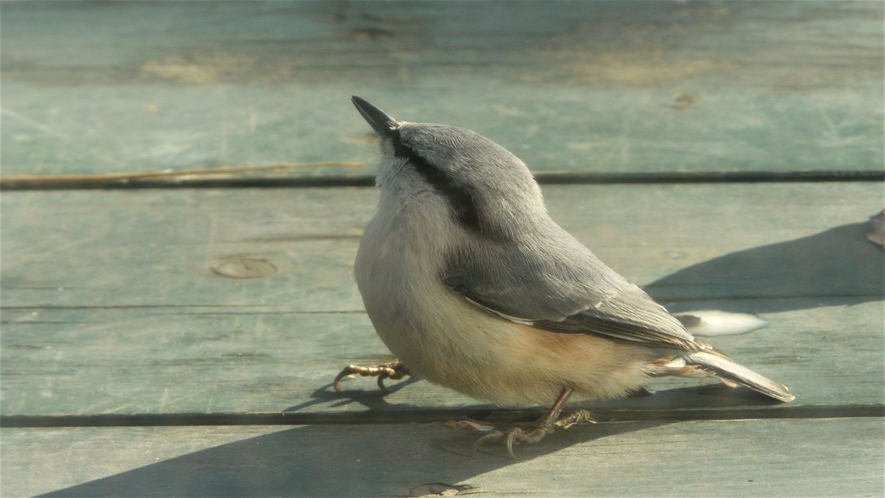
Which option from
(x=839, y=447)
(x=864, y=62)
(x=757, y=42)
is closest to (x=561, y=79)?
(x=757, y=42)

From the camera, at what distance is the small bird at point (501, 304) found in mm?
2125

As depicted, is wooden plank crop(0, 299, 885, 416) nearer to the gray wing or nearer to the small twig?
the gray wing

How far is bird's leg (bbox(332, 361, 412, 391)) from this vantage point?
89.0 inches

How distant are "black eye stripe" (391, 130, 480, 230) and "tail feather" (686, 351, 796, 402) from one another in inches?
23.4

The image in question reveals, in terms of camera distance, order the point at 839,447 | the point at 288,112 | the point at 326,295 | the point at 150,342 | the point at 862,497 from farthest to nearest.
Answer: the point at 288,112 → the point at 326,295 → the point at 150,342 → the point at 839,447 → the point at 862,497

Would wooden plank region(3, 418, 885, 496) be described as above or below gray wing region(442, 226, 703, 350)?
below

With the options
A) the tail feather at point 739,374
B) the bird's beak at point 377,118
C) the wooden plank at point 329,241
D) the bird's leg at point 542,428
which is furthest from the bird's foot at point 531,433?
the bird's beak at point 377,118

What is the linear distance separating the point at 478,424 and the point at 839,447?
0.75 meters

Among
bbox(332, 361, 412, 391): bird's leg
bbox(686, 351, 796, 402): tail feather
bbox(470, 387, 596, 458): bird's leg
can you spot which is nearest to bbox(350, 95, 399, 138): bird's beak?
bbox(332, 361, 412, 391): bird's leg

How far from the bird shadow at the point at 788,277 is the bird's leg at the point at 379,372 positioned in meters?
0.75

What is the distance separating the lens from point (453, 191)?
89.5 inches

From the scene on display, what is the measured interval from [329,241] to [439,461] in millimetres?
1096

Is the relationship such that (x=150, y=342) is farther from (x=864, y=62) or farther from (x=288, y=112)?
(x=864, y=62)

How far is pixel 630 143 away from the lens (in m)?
3.46
